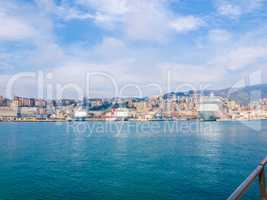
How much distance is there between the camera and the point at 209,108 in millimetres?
116438

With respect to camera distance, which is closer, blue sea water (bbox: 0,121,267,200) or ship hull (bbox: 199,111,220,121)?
blue sea water (bbox: 0,121,267,200)

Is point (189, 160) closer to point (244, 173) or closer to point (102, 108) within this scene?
point (244, 173)

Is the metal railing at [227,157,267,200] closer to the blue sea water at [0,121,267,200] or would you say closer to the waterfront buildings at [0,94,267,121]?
the blue sea water at [0,121,267,200]

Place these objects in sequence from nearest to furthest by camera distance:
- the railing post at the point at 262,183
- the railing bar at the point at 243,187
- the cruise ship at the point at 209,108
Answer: the railing bar at the point at 243,187
the railing post at the point at 262,183
the cruise ship at the point at 209,108

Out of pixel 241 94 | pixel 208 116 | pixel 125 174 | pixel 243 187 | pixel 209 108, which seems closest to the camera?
pixel 243 187

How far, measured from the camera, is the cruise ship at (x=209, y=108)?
115m

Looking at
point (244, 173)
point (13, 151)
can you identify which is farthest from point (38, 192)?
point (13, 151)

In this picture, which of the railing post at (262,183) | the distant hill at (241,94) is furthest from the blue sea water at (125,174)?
the distant hill at (241,94)

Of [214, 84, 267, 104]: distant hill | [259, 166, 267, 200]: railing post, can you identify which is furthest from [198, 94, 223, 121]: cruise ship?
[259, 166, 267, 200]: railing post

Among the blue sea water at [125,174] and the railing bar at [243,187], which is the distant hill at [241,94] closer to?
the blue sea water at [125,174]

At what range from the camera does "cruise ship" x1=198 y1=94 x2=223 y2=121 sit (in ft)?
378

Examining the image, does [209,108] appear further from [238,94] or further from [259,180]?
[259,180]

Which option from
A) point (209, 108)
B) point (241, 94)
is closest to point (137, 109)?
point (209, 108)

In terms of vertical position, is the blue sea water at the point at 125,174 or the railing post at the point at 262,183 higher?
the railing post at the point at 262,183
